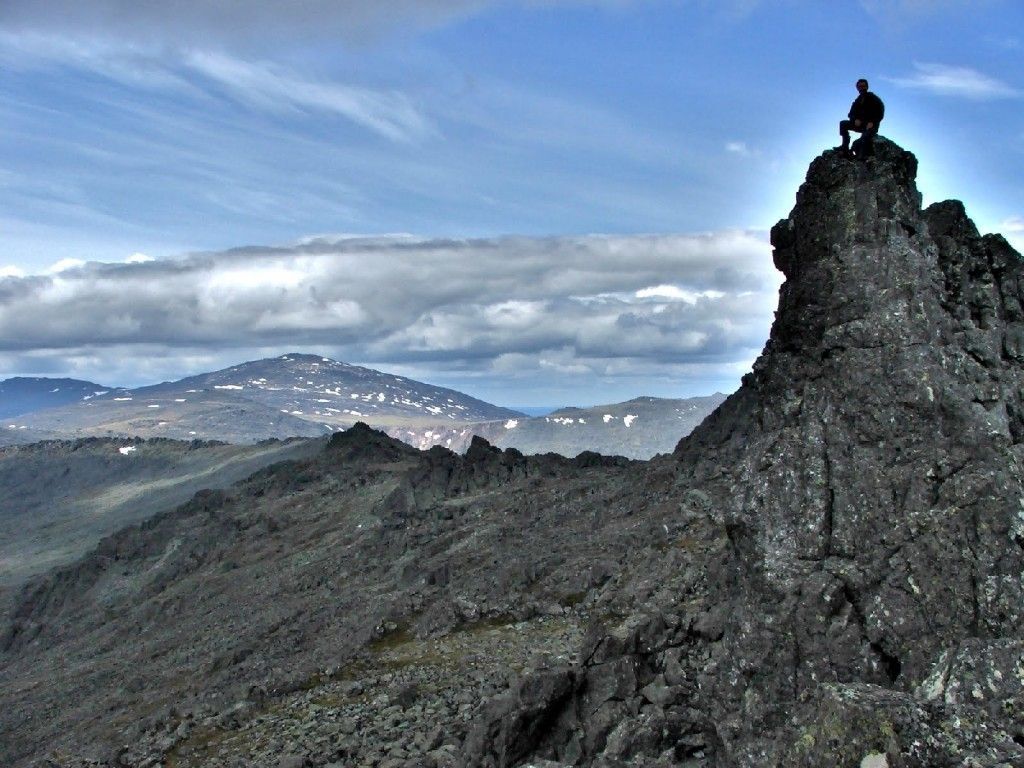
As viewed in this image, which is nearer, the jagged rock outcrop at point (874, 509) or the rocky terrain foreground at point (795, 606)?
the jagged rock outcrop at point (874, 509)

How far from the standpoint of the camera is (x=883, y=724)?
14766mm

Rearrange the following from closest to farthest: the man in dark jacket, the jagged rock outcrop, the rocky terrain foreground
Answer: the jagged rock outcrop, the rocky terrain foreground, the man in dark jacket

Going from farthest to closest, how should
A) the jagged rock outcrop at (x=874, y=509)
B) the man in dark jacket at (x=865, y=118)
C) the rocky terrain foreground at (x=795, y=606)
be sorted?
1. the man in dark jacket at (x=865, y=118)
2. the rocky terrain foreground at (x=795, y=606)
3. the jagged rock outcrop at (x=874, y=509)

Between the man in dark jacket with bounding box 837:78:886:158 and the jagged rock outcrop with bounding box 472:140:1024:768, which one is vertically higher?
the man in dark jacket with bounding box 837:78:886:158

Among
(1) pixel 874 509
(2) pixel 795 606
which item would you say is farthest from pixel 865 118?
(2) pixel 795 606

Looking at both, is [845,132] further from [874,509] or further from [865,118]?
[874,509]

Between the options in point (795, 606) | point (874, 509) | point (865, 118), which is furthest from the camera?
point (865, 118)

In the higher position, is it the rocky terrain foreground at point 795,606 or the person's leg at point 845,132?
the person's leg at point 845,132

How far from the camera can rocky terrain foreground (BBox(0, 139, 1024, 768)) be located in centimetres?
1914

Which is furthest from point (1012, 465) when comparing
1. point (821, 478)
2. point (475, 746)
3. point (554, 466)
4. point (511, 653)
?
point (554, 466)

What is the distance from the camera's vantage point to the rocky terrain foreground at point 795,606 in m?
19.1

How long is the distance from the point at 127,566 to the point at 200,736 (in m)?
99.7

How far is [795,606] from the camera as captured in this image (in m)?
21.0

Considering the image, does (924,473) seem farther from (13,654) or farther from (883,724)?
(13,654)
